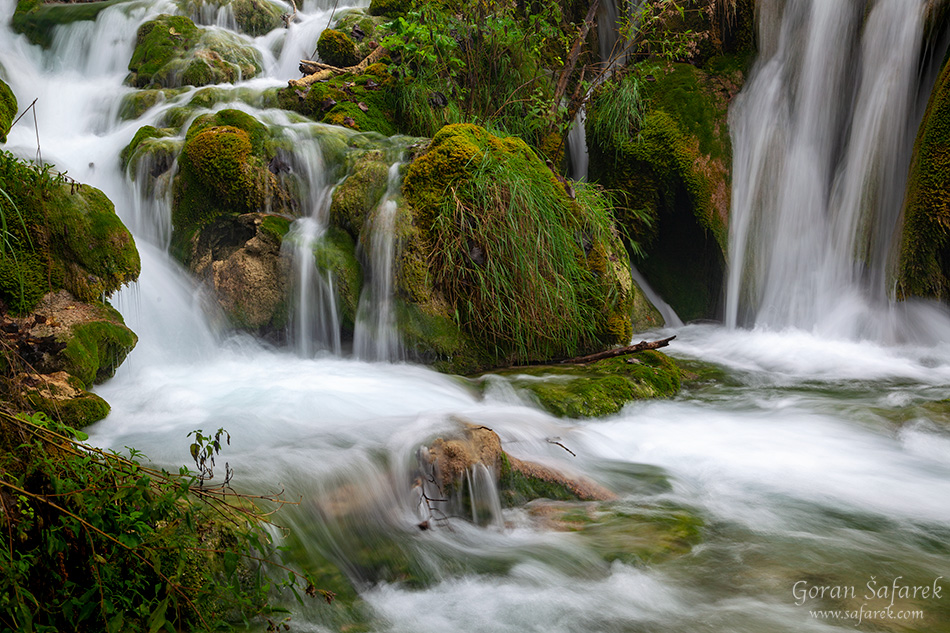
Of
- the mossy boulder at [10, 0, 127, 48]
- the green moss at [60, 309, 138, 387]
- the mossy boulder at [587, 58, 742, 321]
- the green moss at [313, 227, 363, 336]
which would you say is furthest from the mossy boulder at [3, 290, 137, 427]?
the mossy boulder at [10, 0, 127, 48]

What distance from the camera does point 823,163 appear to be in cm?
691

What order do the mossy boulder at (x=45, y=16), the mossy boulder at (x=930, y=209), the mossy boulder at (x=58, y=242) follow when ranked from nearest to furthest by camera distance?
the mossy boulder at (x=58, y=242) < the mossy boulder at (x=930, y=209) < the mossy boulder at (x=45, y=16)

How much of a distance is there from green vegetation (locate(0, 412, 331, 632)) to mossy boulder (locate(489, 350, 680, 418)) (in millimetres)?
2770

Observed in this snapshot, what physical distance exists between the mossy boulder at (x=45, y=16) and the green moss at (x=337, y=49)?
16.9 feet

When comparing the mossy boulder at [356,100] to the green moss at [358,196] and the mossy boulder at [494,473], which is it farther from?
the mossy boulder at [494,473]

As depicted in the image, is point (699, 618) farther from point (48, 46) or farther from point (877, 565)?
point (48, 46)

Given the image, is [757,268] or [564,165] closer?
[757,268]

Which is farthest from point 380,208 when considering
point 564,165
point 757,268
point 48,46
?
point 48,46

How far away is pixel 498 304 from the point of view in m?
5.02

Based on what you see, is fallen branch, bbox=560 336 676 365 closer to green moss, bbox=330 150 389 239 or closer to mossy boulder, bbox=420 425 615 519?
mossy boulder, bbox=420 425 615 519

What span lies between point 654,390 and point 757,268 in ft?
10.2

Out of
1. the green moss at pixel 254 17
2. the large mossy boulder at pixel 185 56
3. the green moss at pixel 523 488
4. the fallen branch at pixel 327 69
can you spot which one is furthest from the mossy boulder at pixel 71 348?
the green moss at pixel 254 17

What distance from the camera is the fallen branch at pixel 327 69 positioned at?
8.17 m

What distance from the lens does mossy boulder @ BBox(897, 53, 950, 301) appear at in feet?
18.0
